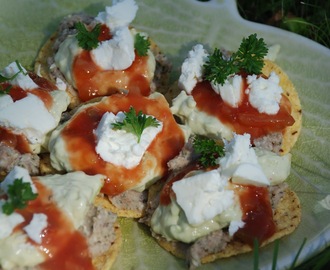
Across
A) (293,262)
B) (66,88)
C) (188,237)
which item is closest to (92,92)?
(66,88)

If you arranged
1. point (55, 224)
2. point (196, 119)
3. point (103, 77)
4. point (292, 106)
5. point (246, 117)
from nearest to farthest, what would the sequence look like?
point (55, 224) → point (246, 117) → point (196, 119) → point (103, 77) → point (292, 106)

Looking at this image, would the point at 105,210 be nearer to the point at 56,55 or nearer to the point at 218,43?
the point at 56,55

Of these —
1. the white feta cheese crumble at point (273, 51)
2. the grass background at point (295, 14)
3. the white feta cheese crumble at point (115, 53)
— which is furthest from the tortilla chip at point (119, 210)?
the grass background at point (295, 14)

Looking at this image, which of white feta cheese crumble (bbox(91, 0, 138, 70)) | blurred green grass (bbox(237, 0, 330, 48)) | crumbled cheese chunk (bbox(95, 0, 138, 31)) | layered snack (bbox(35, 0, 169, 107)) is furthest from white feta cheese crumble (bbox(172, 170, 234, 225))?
blurred green grass (bbox(237, 0, 330, 48))

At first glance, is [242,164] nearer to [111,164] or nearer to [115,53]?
[111,164]

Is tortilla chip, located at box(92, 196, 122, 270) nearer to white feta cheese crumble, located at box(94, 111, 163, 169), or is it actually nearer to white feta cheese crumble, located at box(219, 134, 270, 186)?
white feta cheese crumble, located at box(94, 111, 163, 169)

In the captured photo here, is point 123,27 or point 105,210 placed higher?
point 123,27

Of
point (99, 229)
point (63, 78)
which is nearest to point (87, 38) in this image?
point (63, 78)

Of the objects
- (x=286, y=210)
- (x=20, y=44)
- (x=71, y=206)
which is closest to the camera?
(x=71, y=206)
